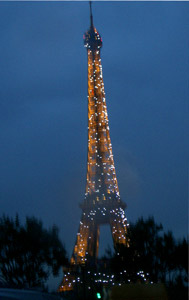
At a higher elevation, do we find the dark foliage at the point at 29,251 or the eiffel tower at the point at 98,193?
the eiffel tower at the point at 98,193

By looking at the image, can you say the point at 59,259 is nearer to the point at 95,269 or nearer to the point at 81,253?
the point at 95,269

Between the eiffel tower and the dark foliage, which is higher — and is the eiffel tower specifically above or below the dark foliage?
above

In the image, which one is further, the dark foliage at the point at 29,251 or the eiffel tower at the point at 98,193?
the eiffel tower at the point at 98,193

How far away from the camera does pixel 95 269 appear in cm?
4069

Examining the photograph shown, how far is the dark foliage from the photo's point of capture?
2997cm

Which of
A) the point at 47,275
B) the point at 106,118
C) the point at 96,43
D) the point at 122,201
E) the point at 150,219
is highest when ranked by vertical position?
the point at 96,43

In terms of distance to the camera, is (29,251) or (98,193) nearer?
(29,251)

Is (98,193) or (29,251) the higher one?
(98,193)

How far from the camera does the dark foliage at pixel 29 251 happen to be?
30.0m

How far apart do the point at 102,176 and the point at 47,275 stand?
919 inches

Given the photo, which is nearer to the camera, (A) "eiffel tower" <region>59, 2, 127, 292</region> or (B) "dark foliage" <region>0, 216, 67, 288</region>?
(B) "dark foliage" <region>0, 216, 67, 288</region>

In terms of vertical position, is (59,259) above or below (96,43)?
below

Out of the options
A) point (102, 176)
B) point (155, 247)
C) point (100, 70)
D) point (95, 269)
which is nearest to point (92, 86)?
point (100, 70)

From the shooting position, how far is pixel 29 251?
103 ft
